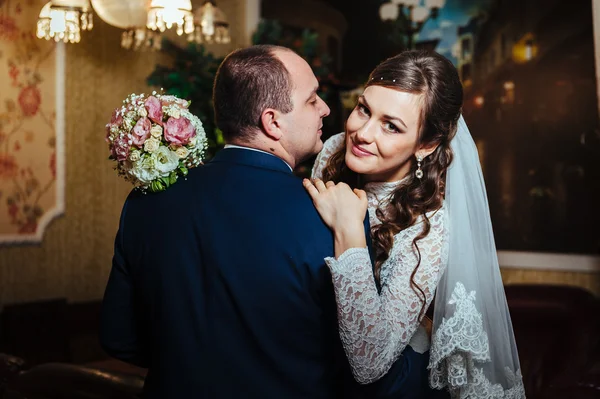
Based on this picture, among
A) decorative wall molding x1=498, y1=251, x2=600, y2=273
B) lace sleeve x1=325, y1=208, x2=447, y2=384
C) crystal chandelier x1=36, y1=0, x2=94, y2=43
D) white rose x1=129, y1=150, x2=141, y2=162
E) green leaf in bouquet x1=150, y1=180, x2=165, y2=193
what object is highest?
crystal chandelier x1=36, y1=0, x2=94, y2=43

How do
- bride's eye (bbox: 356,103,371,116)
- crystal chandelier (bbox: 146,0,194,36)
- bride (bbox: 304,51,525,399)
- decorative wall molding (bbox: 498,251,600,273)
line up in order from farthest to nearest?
decorative wall molding (bbox: 498,251,600,273), crystal chandelier (bbox: 146,0,194,36), bride's eye (bbox: 356,103,371,116), bride (bbox: 304,51,525,399)

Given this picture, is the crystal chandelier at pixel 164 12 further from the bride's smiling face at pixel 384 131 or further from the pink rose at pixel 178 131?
the pink rose at pixel 178 131

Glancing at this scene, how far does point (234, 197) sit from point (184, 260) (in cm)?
23

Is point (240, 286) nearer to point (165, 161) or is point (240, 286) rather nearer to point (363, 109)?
point (165, 161)

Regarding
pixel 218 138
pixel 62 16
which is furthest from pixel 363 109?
pixel 218 138

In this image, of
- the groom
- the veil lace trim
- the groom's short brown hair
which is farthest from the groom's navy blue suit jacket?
the veil lace trim

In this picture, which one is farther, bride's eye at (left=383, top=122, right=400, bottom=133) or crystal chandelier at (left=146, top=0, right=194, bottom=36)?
crystal chandelier at (left=146, top=0, right=194, bottom=36)

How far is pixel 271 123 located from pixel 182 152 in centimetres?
28

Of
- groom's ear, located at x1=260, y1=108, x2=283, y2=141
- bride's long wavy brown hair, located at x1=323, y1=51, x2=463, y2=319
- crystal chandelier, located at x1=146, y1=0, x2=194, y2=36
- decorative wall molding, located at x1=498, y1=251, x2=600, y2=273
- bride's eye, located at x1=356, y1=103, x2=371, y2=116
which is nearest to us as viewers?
groom's ear, located at x1=260, y1=108, x2=283, y2=141

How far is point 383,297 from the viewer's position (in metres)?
2.20

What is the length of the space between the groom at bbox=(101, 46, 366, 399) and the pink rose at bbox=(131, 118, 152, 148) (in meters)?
0.17

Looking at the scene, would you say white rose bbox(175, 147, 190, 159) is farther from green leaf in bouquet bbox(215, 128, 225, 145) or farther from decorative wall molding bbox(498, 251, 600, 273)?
decorative wall molding bbox(498, 251, 600, 273)

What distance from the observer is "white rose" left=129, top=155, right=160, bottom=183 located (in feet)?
6.33

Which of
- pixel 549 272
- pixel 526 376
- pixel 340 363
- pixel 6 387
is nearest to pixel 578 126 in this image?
pixel 549 272
